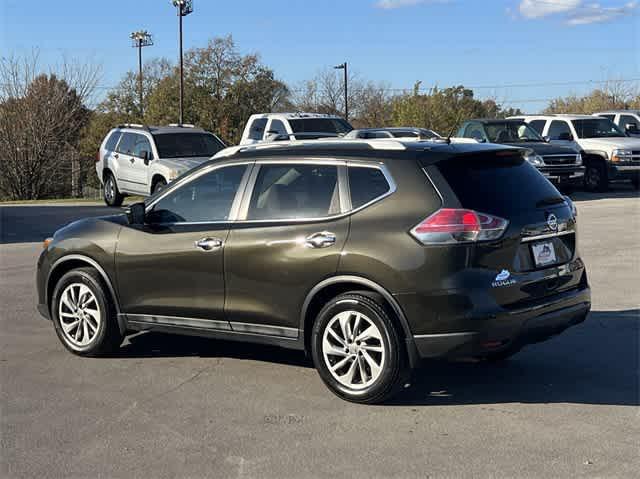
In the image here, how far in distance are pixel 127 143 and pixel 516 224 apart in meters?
16.8

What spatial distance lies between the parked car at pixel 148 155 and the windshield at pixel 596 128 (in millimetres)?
10344

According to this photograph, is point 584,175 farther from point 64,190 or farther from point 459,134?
point 64,190

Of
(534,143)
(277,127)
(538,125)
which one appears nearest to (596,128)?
(538,125)

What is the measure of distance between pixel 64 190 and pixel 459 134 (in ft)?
80.1

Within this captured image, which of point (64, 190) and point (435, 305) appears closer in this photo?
point (435, 305)

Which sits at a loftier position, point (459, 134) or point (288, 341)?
point (459, 134)

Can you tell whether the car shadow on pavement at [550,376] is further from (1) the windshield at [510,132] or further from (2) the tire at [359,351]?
(1) the windshield at [510,132]

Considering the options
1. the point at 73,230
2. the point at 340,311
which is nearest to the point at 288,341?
the point at 340,311

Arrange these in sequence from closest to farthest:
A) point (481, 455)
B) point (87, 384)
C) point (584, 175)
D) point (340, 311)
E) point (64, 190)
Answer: point (481, 455) < point (340, 311) < point (87, 384) < point (584, 175) < point (64, 190)

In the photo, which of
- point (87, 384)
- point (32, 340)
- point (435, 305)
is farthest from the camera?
point (32, 340)

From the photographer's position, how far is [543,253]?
245 inches

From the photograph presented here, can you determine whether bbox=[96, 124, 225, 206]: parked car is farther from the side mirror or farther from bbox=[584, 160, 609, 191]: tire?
the side mirror

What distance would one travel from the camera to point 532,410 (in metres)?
5.90

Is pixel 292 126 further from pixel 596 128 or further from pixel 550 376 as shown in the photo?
pixel 550 376
